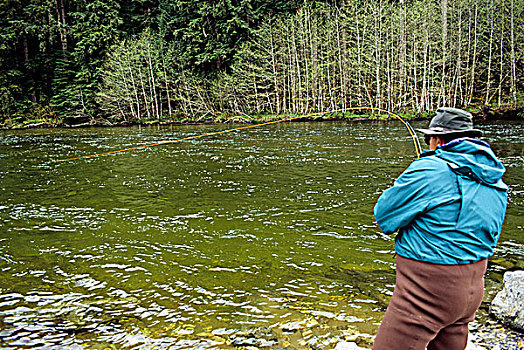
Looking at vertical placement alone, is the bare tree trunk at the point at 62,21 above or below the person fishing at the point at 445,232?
above

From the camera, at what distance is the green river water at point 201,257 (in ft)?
12.6

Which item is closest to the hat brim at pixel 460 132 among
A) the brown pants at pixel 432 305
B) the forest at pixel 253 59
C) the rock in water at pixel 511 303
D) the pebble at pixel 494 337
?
the brown pants at pixel 432 305

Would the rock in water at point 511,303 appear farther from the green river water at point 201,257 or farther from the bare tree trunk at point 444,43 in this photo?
the bare tree trunk at point 444,43

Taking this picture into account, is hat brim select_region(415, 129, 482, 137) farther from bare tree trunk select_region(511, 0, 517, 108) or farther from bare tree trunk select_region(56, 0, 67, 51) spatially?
bare tree trunk select_region(56, 0, 67, 51)

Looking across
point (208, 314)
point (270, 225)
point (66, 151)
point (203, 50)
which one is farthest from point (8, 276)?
point (203, 50)

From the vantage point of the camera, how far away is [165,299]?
4449 mm

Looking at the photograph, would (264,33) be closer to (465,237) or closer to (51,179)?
(51,179)

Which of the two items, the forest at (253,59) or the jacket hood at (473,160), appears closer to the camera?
the jacket hood at (473,160)

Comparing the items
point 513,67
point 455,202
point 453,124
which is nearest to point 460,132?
point 453,124

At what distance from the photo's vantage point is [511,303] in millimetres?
3611

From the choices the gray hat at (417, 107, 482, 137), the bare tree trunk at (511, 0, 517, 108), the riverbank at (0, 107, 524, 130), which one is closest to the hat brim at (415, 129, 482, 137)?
the gray hat at (417, 107, 482, 137)

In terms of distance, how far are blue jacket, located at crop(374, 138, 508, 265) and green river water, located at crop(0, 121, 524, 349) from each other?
189 cm

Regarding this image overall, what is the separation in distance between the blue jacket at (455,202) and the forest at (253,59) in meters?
27.2

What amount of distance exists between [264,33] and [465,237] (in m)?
35.6
